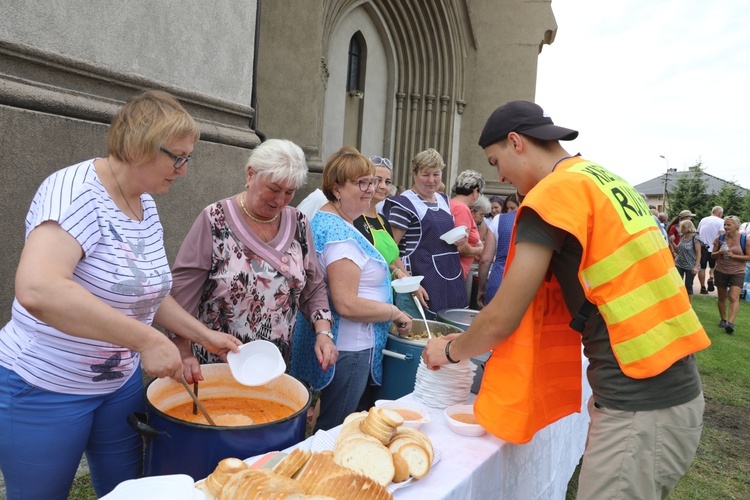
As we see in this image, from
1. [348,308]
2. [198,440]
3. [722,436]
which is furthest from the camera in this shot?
[722,436]

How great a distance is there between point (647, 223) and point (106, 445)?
5.44 feet

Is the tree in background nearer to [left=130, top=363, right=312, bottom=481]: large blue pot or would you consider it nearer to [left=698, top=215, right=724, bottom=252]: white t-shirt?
[left=698, top=215, right=724, bottom=252]: white t-shirt

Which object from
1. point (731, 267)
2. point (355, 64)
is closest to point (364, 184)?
point (355, 64)

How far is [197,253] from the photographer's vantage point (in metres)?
1.87

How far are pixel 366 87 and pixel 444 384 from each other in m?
8.64

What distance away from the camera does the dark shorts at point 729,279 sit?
8172 mm

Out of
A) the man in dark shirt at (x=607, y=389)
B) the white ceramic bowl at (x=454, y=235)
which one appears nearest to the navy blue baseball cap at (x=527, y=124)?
the man in dark shirt at (x=607, y=389)

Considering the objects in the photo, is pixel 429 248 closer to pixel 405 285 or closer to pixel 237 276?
pixel 405 285

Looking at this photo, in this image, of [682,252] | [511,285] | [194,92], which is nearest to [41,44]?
[194,92]

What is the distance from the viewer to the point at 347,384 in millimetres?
2291

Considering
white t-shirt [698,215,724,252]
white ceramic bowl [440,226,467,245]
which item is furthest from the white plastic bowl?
white t-shirt [698,215,724,252]

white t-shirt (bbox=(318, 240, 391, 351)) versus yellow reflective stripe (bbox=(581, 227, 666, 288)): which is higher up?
yellow reflective stripe (bbox=(581, 227, 666, 288))

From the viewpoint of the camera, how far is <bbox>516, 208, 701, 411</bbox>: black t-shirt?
1.41 m

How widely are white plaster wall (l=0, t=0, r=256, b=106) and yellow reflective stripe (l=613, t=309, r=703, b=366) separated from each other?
2.75 meters
